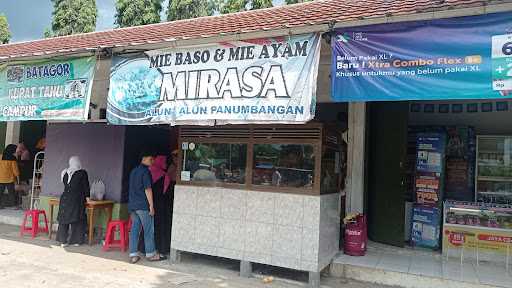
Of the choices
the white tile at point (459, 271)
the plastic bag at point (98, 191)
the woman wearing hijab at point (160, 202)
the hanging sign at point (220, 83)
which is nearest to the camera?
the hanging sign at point (220, 83)

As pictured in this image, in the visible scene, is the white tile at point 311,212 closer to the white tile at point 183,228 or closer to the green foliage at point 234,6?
the white tile at point 183,228

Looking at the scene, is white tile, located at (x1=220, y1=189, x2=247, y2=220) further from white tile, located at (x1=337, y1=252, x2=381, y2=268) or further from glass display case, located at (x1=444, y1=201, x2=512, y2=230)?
glass display case, located at (x1=444, y1=201, x2=512, y2=230)

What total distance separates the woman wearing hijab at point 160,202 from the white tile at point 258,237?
1.61m

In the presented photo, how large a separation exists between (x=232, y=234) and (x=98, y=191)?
307cm

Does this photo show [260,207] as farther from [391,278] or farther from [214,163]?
[391,278]

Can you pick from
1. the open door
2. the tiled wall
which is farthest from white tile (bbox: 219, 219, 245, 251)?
the open door

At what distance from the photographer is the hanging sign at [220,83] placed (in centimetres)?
518

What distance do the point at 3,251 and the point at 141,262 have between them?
2286mm

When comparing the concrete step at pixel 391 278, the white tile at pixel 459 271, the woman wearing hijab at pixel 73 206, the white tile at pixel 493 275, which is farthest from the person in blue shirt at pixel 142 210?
the white tile at pixel 493 275

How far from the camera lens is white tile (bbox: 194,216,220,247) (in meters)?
6.21

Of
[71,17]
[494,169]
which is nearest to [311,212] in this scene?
[494,169]

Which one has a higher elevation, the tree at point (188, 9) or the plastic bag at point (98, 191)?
the tree at point (188, 9)

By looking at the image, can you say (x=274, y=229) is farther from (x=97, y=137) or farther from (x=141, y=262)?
(x=97, y=137)

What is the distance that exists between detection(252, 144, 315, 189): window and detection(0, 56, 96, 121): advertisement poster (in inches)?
105
